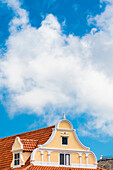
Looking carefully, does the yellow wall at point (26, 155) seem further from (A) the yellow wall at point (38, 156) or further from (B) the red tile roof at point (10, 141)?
(A) the yellow wall at point (38, 156)

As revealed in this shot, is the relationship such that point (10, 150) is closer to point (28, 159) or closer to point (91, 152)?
point (28, 159)

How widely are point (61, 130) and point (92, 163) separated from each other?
5492 mm

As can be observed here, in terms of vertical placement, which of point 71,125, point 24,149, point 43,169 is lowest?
point 43,169

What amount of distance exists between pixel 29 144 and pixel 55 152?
345cm

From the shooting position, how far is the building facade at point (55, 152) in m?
40.5

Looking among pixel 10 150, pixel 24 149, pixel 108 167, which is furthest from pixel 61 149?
pixel 108 167

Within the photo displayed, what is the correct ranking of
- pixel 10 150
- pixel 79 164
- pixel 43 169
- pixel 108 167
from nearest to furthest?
1. pixel 43 169
2. pixel 79 164
3. pixel 10 150
4. pixel 108 167

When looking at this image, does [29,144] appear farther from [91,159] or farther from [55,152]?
[91,159]

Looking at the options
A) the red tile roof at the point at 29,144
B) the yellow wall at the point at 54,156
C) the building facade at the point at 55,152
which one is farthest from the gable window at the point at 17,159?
the yellow wall at the point at 54,156

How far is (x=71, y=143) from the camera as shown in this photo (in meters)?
42.4

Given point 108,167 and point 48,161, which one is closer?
point 48,161

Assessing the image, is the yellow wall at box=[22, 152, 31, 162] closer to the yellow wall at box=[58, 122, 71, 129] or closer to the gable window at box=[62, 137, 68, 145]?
the gable window at box=[62, 137, 68, 145]

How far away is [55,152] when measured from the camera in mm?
41219

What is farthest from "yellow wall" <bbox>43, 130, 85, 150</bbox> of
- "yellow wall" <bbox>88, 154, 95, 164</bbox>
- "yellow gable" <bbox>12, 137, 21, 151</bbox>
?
"yellow gable" <bbox>12, 137, 21, 151</bbox>
